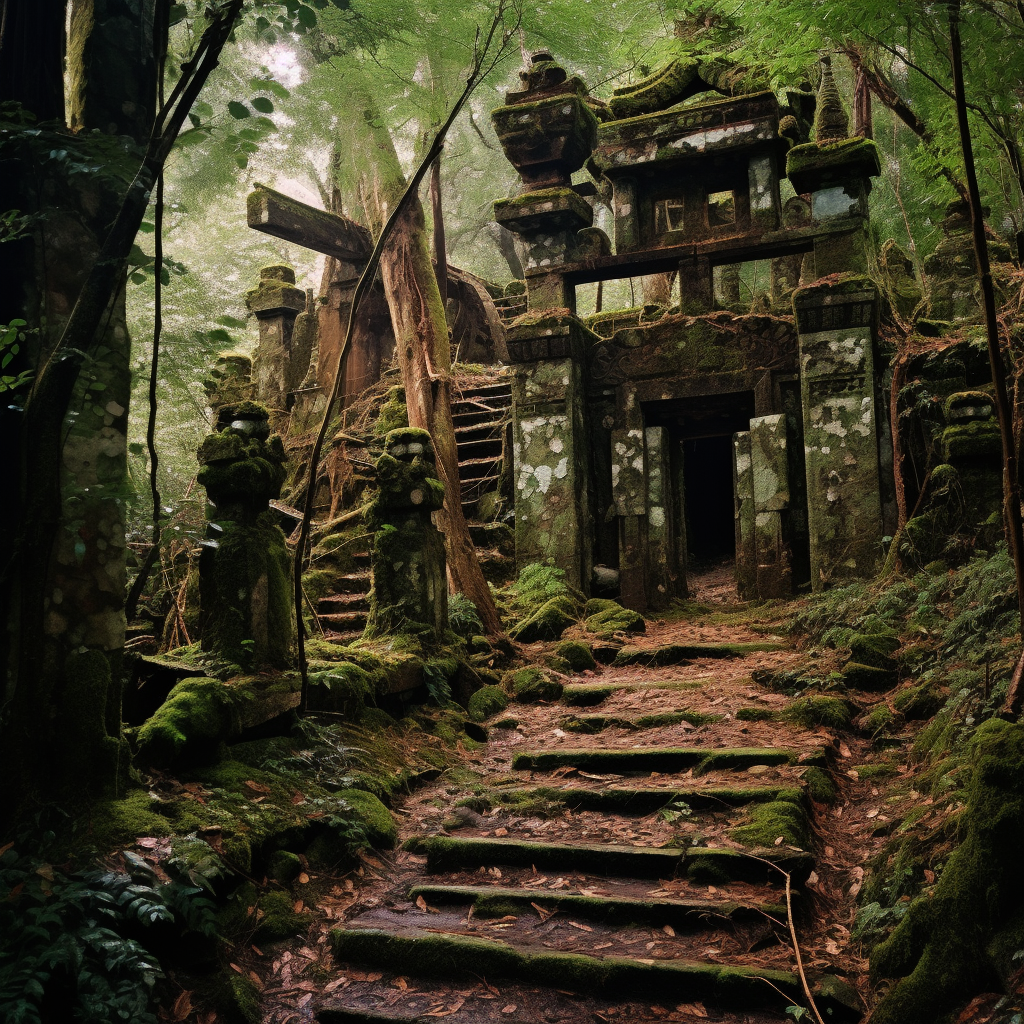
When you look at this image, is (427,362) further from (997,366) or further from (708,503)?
(708,503)

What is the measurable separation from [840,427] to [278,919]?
7385 millimetres

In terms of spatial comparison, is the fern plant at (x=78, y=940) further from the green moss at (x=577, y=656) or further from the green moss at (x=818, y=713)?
the green moss at (x=577, y=656)

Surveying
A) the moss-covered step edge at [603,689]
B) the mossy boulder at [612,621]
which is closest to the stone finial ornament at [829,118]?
the mossy boulder at [612,621]

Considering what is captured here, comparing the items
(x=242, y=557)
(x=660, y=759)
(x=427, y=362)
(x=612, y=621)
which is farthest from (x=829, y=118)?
(x=242, y=557)

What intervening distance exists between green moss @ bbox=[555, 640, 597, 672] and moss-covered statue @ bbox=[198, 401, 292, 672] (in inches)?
125

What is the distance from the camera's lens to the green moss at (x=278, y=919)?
395 centimetres

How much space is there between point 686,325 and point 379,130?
15.3 ft

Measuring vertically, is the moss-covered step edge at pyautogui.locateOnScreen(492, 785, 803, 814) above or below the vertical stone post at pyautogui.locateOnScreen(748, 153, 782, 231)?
below

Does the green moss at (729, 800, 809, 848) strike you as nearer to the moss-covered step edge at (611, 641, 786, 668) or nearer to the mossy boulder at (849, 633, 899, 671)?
the mossy boulder at (849, 633, 899, 671)

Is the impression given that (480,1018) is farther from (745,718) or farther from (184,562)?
(184,562)

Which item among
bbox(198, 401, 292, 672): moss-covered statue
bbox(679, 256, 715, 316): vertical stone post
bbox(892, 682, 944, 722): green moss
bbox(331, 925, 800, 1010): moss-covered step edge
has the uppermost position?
bbox(679, 256, 715, 316): vertical stone post

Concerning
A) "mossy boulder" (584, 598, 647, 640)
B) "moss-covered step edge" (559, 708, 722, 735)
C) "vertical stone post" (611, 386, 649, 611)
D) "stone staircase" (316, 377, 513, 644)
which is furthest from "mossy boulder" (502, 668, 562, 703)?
"vertical stone post" (611, 386, 649, 611)

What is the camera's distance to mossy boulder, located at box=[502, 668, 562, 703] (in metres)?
7.43

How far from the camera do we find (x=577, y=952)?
375 cm
